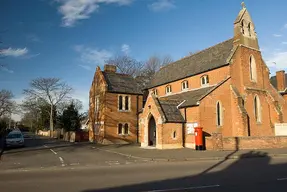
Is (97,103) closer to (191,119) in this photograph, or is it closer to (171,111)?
(171,111)

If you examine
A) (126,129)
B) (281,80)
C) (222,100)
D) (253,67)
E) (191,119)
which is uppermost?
(281,80)

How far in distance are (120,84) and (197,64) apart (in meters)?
11.8

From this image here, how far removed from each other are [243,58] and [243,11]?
6.72 m

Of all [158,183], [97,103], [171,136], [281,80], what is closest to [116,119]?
[97,103]

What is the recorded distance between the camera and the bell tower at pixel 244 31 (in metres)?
29.6

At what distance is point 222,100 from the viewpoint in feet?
89.9

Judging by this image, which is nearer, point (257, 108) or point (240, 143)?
point (240, 143)

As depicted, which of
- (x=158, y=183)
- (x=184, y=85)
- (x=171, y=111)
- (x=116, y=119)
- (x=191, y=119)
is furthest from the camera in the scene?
(x=116, y=119)

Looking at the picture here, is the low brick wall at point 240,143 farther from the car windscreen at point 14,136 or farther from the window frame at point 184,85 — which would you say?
the car windscreen at point 14,136

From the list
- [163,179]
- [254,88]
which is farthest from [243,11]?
[163,179]

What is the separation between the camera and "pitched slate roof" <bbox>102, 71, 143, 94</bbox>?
35.2 metres

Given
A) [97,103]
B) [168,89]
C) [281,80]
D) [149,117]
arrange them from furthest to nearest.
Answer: [281,80] < [97,103] < [168,89] < [149,117]

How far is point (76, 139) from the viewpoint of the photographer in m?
40.2

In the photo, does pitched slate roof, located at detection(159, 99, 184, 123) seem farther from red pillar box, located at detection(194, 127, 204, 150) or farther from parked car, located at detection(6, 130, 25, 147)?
parked car, located at detection(6, 130, 25, 147)
